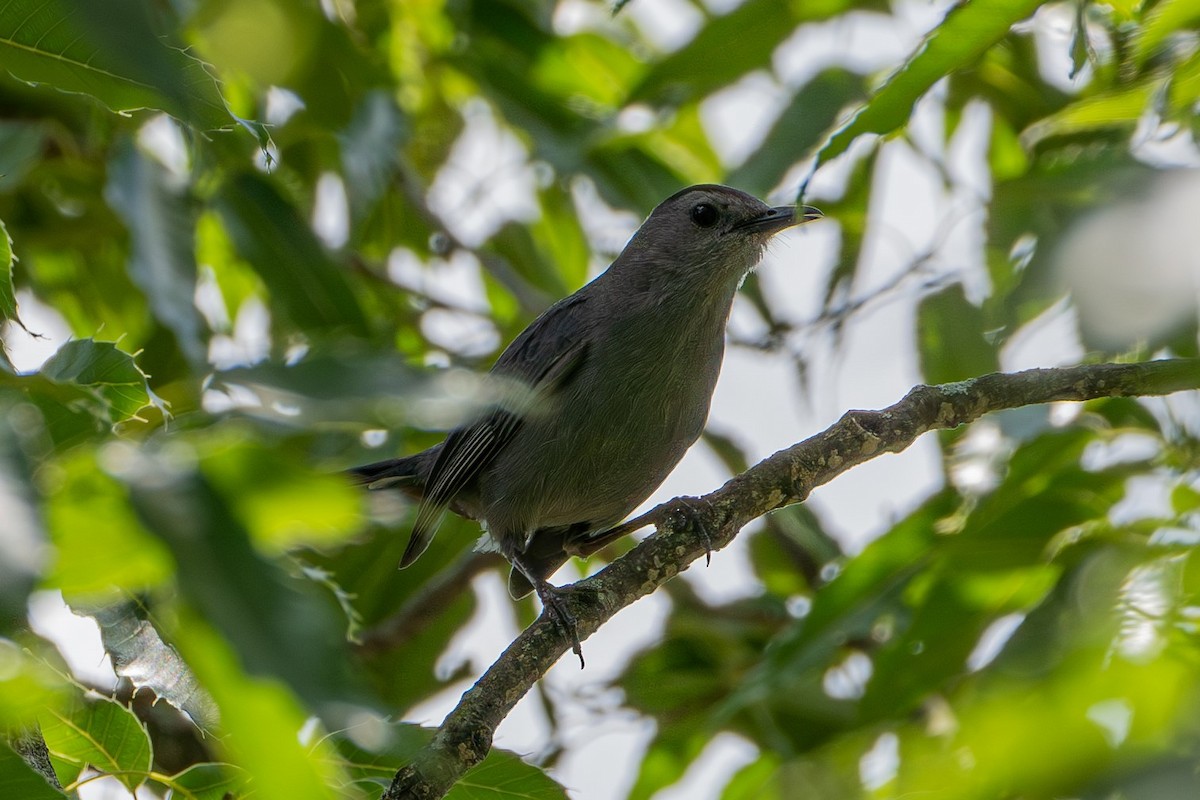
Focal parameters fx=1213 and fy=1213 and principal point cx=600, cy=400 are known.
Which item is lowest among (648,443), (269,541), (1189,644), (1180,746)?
(1180,746)

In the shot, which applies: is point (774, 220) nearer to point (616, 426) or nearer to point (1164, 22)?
point (616, 426)

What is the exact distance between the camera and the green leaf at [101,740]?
2.38 metres

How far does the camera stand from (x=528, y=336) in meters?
4.80

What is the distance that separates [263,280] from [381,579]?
1.41m

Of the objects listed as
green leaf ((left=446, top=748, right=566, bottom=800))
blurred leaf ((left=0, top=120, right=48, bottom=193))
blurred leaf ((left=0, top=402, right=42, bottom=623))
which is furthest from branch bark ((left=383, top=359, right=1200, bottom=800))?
blurred leaf ((left=0, top=120, right=48, bottom=193))

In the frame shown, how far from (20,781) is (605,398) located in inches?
110

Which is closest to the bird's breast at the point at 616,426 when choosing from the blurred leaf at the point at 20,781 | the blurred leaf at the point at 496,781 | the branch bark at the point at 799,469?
the branch bark at the point at 799,469

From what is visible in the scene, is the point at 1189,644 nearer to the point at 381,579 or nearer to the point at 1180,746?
the point at 1180,746

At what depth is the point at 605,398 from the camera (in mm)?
4270

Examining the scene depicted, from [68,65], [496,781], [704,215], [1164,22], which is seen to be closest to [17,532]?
[68,65]

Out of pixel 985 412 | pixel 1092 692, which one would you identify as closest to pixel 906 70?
pixel 985 412

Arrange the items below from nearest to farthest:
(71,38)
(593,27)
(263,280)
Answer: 1. (71,38)
2. (263,280)
3. (593,27)

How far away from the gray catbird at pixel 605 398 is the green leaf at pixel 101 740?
1.83 metres

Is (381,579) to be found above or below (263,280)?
below
